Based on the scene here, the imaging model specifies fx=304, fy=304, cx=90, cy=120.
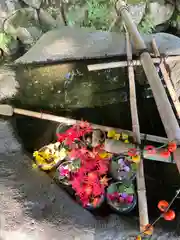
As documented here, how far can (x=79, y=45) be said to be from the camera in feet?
17.2

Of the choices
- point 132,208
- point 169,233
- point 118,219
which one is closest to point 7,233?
point 118,219

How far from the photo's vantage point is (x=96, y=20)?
5359mm

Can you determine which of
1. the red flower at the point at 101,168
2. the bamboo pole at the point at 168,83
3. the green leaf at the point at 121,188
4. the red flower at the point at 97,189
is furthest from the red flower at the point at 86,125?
the bamboo pole at the point at 168,83

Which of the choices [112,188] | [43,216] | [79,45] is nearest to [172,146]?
[112,188]

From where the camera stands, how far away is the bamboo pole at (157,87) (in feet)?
10.5

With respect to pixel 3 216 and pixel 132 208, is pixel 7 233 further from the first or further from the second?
pixel 132 208

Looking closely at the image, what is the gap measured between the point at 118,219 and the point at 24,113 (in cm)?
200

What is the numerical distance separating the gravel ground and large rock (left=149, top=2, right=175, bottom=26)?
358 centimetres

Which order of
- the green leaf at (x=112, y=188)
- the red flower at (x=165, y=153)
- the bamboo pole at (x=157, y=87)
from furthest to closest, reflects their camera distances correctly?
the green leaf at (x=112, y=188) < the bamboo pole at (x=157, y=87) < the red flower at (x=165, y=153)

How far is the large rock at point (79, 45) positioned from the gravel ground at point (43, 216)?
6.92 ft

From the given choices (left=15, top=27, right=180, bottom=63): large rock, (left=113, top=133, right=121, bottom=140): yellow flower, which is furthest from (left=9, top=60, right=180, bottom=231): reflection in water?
(left=113, top=133, right=121, bottom=140): yellow flower

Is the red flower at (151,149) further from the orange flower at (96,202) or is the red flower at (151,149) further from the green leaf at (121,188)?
the orange flower at (96,202)

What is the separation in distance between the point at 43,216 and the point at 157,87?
2.08 meters

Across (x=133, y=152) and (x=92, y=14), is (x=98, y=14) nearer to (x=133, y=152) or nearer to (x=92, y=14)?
(x=92, y=14)
